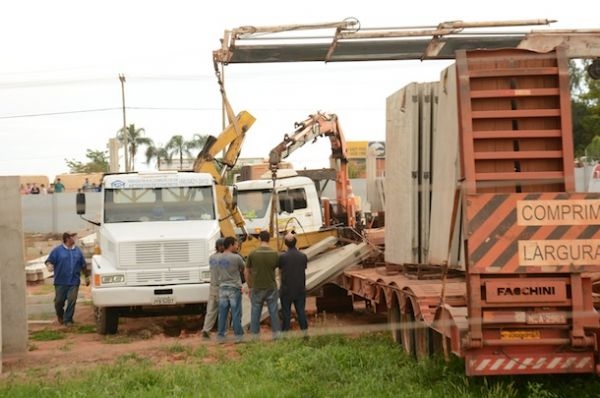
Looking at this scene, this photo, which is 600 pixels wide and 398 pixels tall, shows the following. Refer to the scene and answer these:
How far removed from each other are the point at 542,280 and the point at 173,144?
6539 cm

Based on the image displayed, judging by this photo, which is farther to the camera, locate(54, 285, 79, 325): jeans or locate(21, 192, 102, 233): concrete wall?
locate(21, 192, 102, 233): concrete wall

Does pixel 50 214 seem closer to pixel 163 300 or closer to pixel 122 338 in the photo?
pixel 122 338

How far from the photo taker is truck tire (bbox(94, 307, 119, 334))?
15.8m

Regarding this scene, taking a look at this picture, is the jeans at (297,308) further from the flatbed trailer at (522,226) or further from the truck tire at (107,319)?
the flatbed trailer at (522,226)

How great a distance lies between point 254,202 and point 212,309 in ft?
30.4

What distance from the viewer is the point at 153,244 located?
15.6 meters

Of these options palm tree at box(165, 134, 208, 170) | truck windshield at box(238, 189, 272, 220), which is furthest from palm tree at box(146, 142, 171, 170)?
truck windshield at box(238, 189, 272, 220)

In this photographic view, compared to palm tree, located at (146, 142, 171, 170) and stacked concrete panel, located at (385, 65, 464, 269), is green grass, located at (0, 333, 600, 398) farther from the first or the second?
Answer: palm tree, located at (146, 142, 171, 170)

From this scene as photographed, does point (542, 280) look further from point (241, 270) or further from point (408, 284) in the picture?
point (241, 270)

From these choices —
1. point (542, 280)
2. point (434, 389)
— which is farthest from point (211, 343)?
point (542, 280)

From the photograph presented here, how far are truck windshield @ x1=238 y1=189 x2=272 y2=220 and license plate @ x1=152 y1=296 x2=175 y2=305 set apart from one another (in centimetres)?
840

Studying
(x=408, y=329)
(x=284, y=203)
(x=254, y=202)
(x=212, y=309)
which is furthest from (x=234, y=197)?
(x=408, y=329)

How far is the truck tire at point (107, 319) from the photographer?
15.8m

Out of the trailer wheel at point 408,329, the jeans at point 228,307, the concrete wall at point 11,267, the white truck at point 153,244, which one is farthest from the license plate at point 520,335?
the white truck at point 153,244
